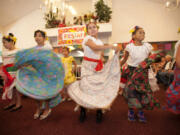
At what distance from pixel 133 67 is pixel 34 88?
4.44 feet

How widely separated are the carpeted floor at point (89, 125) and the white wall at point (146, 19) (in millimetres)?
4030

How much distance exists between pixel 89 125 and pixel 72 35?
3465 millimetres

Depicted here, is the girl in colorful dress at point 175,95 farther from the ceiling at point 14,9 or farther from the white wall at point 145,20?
the ceiling at point 14,9

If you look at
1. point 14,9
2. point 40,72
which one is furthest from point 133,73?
point 14,9

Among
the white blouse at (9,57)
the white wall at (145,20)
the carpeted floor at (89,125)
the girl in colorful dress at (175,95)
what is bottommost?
the carpeted floor at (89,125)

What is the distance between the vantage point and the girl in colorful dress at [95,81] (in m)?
1.42

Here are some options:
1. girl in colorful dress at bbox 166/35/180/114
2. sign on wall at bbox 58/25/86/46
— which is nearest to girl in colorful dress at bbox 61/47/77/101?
sign on wall at bbox 58/25/86/46

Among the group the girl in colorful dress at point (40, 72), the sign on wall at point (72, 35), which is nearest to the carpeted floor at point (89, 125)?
the girl in colorful dress at point (40, 72)

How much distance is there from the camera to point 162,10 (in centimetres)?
499

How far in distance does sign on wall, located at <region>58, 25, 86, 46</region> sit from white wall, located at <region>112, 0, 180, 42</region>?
1669 mm

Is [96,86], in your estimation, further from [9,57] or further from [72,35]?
[72,35]

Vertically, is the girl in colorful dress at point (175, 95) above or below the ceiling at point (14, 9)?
below

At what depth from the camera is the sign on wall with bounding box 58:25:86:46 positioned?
14.4 feet

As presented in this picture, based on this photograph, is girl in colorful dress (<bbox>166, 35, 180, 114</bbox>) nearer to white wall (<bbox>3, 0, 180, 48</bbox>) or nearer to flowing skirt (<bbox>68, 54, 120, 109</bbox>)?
flowing skirt (<bbox>68, 54, 120, 109</bbox>)
